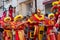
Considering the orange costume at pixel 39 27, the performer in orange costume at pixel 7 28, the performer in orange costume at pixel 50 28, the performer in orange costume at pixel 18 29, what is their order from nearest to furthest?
the performer in orange costume at pixel 50 28 → the orange costume at pixel 39 27 → the performer in orange costume at pixel 18 29 → the performer in orange costume at pixel 7 28

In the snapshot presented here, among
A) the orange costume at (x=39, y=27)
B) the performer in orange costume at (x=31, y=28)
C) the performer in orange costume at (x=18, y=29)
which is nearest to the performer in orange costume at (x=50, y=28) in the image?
the orange costume at (x=39, y=27)

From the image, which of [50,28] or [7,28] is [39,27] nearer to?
[50,28]

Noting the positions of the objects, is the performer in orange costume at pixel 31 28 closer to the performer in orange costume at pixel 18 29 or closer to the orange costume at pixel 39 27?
the orange costume at pixel 39 27

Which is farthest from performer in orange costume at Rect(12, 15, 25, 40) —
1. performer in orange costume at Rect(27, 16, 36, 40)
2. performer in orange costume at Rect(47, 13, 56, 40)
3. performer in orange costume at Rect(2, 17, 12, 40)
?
performer in orange costume at Rect(47, 13, 56, 40)

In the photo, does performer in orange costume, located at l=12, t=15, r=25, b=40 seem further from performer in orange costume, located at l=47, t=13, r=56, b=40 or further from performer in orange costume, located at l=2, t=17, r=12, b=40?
performer in orange costume, located at l=47, t=13, r=56, b=40

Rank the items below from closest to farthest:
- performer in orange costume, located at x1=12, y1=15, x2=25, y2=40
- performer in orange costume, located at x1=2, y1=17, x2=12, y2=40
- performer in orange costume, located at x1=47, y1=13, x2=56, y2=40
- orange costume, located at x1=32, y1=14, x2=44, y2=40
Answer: performer in orange costume, located at x1=47, y1=13, x2=56, y2=40
orange costume, located at x1=32, y1=14, x2=44, y2=40
performer in orange costume, located at x1=12, y1=15, x2=25, y2=40
performer in orange costume, located at x1=2, y1=17, x2=12, y2=40

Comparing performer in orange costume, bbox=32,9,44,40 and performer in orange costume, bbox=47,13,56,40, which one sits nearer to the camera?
performer in orange costume, bbox=47,13,56,40

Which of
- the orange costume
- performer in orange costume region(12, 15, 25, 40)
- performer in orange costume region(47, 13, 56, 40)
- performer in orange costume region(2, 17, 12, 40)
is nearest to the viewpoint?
performer in orange costume region(47, 13, 56, 40)

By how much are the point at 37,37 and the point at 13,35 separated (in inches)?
46.9

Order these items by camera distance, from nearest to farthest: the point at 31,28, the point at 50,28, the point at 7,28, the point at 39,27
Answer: the point at 50,28
the point at 39,27
the point at 31,28
the point at 7,28

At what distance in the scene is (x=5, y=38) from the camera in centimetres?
1239

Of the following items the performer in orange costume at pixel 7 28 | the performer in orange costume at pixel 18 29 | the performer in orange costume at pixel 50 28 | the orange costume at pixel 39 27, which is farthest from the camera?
the performer in orange costume at pixel 7 28

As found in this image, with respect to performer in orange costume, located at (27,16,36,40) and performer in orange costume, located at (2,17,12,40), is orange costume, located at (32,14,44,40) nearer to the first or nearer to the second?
performer in orange costume, located at (27,16,36,40)

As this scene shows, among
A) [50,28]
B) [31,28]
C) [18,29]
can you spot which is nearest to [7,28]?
[18,29]
